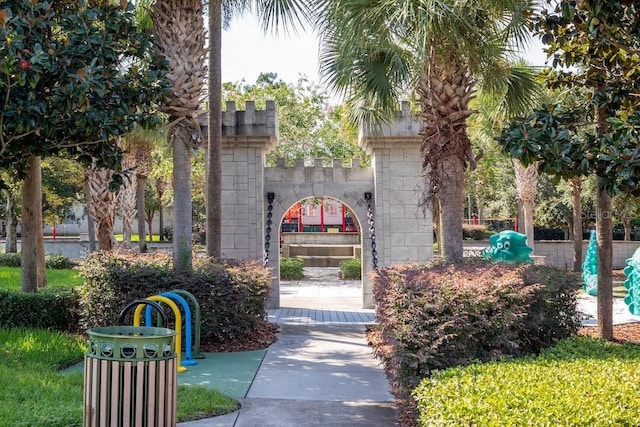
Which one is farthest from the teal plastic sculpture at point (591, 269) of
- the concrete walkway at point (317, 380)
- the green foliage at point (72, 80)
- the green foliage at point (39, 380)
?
the green foliage at point (39, 380)

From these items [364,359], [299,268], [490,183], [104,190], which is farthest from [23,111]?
[490,183]

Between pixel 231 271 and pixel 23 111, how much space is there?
3806mm

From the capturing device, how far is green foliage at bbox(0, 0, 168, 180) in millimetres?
7031

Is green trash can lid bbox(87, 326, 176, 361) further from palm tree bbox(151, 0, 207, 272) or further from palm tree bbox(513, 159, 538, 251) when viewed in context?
palm tree bbox(513, 159, 538, 251)

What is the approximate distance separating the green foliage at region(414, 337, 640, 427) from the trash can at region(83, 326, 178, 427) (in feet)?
5.99

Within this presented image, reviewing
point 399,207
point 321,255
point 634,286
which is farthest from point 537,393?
point 321,255

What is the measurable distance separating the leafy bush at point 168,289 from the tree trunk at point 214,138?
200 centimetres

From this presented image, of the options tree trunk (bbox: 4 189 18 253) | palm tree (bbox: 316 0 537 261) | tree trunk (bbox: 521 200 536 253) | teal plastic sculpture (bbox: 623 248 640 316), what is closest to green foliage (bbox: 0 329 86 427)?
palm tree (bbox: 316 0 537 261)

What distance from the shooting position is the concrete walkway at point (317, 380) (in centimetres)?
552

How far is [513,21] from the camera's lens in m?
8.28

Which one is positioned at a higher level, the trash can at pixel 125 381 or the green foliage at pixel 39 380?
the trash can at pixel 125 381

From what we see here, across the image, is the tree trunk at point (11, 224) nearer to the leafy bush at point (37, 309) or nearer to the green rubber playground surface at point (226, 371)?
the leafy bush at point (37, 309)

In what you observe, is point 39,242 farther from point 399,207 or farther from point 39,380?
point 399,207

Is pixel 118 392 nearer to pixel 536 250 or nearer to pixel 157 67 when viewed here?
pixel 157 67
